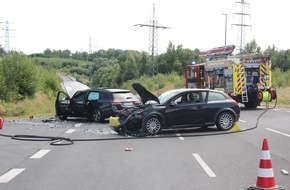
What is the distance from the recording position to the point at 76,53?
171m

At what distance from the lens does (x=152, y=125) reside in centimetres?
1456

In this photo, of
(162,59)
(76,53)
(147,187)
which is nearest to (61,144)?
(147,187)

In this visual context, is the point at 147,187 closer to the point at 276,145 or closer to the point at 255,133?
the point at 276,145

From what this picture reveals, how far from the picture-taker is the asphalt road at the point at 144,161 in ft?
24.4

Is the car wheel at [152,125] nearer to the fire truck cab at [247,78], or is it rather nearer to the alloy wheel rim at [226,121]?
the alloy wheel rim at [226,121]

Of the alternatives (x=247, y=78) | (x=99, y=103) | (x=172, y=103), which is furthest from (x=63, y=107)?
(x=247, y=78)

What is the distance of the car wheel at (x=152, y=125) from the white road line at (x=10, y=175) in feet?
20.5

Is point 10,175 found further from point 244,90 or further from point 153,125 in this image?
point 244,90

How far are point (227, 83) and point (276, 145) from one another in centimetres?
1449

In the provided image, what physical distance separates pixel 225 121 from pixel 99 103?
6080 millimetres

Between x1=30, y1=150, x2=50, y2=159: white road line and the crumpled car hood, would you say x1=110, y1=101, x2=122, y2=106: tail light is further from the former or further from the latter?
x1=30, y1=150, x2=50, y2=159: white road line

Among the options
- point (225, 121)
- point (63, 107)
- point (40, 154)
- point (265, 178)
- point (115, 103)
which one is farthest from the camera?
point (63, 107)

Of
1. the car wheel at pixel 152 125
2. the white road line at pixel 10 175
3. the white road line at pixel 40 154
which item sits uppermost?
the car wheel at pixel 152 125

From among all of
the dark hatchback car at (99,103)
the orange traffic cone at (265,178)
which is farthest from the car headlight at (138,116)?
the orange traffic cone at (265,178)
